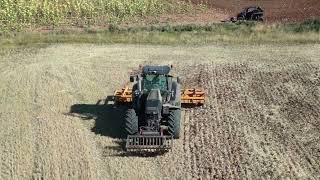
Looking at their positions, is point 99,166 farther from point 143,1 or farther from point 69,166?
point 143,1

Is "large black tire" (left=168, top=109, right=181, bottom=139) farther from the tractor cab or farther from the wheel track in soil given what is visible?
the tractor cab

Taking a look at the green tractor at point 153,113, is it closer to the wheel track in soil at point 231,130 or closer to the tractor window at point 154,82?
the tractor window at point 154,82

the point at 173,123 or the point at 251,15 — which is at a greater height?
the point at 251,15

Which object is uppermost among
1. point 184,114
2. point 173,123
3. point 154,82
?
point 154,82

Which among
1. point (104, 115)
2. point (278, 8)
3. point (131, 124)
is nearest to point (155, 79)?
point (131, 124)

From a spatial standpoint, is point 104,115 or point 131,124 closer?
point 131,124

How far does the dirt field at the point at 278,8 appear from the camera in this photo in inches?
1460

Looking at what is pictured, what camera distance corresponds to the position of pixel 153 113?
1900 centimetres

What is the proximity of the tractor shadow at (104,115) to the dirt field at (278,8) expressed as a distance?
1623cm

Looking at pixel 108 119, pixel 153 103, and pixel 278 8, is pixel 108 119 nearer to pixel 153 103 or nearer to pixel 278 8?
pixel 153 103

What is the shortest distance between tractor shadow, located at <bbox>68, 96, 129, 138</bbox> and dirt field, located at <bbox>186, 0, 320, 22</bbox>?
16226mm

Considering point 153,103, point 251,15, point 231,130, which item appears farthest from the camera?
point 251,15

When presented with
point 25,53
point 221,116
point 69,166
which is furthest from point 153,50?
point 69,166

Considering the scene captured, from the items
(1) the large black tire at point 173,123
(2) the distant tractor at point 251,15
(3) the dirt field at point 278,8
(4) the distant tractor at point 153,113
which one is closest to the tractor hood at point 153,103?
(4) the distant tractor at point 153,113
